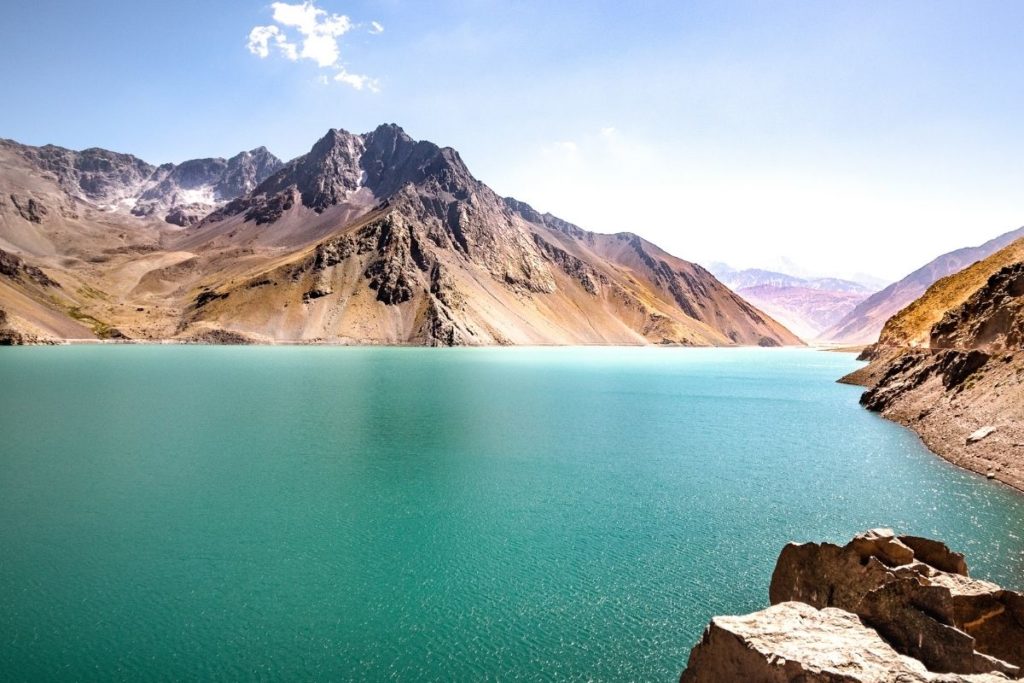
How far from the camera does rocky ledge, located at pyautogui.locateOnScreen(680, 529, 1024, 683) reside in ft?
31.7

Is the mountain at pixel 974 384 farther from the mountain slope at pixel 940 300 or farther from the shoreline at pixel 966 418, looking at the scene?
the mountain slope at pixel 940 300

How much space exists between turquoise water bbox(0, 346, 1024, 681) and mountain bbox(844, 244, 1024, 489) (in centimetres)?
251

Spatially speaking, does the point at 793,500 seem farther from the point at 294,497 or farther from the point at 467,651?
the point at 294,497

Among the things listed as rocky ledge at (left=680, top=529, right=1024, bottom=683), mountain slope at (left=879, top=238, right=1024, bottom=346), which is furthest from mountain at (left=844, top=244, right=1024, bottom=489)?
rocky ledge at (left=680, top=529, right=1024, bottom=683)

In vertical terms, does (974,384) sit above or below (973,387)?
above

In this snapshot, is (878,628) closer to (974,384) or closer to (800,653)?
(800,653)

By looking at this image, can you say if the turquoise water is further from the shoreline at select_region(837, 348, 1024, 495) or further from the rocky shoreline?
the rocky shoreline

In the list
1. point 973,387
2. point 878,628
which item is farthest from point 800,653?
point 973,387

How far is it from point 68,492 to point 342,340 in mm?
171954

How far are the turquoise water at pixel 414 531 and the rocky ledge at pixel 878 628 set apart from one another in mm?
4182

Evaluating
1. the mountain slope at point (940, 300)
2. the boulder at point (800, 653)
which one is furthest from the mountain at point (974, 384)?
the boulder at point (800, 653)

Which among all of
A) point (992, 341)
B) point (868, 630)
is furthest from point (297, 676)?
point (992, 341)

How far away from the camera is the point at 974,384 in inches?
1772

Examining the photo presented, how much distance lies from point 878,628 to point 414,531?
666 inches
